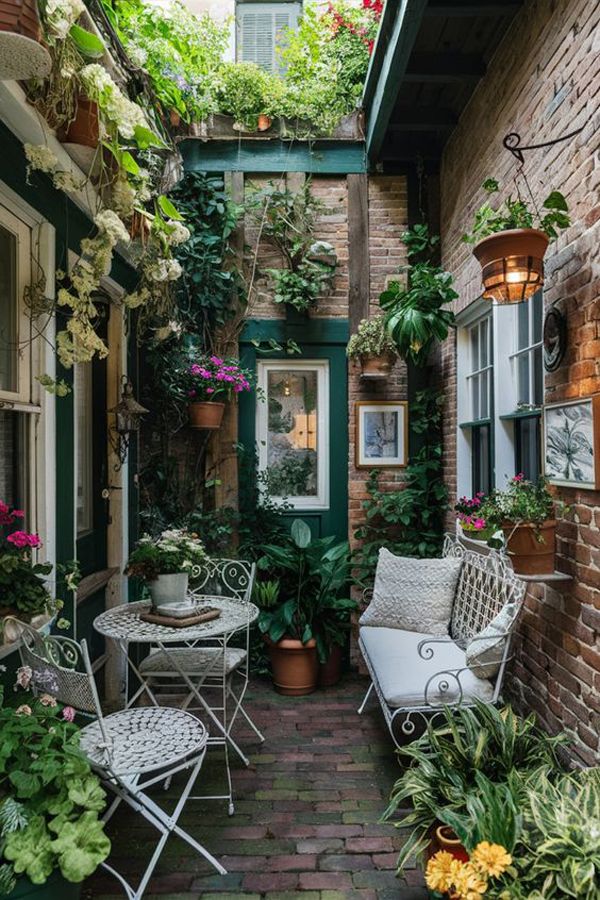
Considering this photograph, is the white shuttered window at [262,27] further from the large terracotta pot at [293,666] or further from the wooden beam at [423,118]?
the large terracotta pot at [293,666]

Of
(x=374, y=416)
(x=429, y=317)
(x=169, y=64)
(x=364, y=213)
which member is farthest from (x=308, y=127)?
(x=374, y=416)

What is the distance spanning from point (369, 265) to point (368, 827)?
3.71 meters

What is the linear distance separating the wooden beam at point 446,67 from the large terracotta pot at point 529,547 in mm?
2812

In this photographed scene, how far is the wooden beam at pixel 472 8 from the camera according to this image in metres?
3.20

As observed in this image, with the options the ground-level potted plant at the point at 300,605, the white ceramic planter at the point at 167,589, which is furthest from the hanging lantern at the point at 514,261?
the ground-level potted plant at the point at 300,605

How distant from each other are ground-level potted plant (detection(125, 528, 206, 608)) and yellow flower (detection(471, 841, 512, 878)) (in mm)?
1732

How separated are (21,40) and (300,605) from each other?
3.54m

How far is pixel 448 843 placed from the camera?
2061mm

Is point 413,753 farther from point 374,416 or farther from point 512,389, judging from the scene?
point 374,416

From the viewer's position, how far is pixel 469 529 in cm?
280

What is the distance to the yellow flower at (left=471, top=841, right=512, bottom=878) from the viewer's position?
173cm

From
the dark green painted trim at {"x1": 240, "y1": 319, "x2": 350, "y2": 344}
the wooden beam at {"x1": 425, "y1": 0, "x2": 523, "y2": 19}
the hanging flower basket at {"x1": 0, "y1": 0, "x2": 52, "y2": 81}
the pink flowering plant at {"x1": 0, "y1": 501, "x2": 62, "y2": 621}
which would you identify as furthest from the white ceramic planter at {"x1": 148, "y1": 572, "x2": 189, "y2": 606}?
the wooden beam at {"x1": 425, "y1": 0, "x2": 523, "y2": 19}

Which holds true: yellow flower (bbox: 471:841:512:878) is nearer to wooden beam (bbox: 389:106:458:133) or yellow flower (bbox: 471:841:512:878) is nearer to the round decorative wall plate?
the round decorative wall plate

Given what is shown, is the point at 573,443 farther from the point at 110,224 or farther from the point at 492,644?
the point at 110,224
